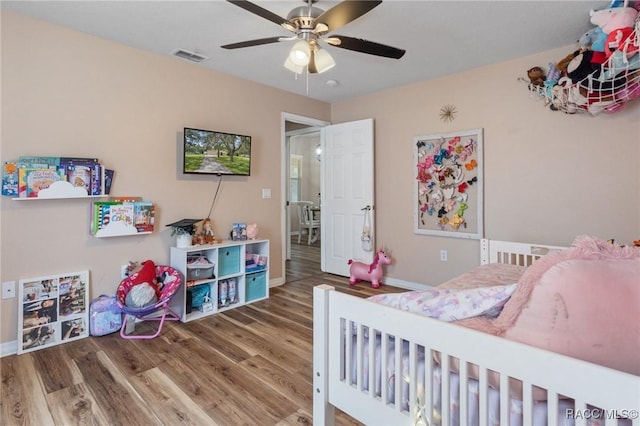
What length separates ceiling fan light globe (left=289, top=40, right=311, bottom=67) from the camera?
2.10 m

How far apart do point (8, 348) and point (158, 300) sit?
0.96 m

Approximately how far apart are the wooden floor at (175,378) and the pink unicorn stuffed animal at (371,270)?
1.27 m

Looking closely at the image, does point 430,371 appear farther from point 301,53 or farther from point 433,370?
point 301,53

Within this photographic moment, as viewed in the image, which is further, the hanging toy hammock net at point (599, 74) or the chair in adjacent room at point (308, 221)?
the chair in adjacent room at point (308, 221)

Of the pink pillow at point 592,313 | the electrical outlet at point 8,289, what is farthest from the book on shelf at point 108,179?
the pink pillow at point 592,313

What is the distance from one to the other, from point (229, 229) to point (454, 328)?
9.49 ft

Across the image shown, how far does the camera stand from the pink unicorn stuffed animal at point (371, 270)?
12.7 feet

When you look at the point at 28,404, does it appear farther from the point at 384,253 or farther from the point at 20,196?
the point at 384,253

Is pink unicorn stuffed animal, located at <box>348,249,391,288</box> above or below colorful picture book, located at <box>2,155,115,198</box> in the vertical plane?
below

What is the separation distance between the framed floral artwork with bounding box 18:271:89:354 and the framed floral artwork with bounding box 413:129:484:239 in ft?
10.6

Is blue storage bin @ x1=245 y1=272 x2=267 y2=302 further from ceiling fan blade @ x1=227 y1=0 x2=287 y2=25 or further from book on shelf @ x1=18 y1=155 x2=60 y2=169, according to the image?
ceiling fan blade @ x1=227 y1=0 x2=287 y2=25

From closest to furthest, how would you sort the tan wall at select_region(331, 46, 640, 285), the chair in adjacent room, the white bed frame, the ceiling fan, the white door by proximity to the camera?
the white bed frame → the ceiling fan → the tan wall at select_region(331, 46, 640, 285) → the white door → the chair in adjacent room

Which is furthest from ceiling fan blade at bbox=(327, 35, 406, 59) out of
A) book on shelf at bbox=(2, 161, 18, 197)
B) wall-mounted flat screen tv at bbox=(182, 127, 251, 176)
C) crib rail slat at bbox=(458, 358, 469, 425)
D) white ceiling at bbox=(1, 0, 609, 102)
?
book on shelf at bbox=(2, 161, 18, 197)

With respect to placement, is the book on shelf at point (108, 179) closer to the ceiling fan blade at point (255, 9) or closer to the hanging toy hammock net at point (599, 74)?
the ceiling fan blade at point (255, 9)
